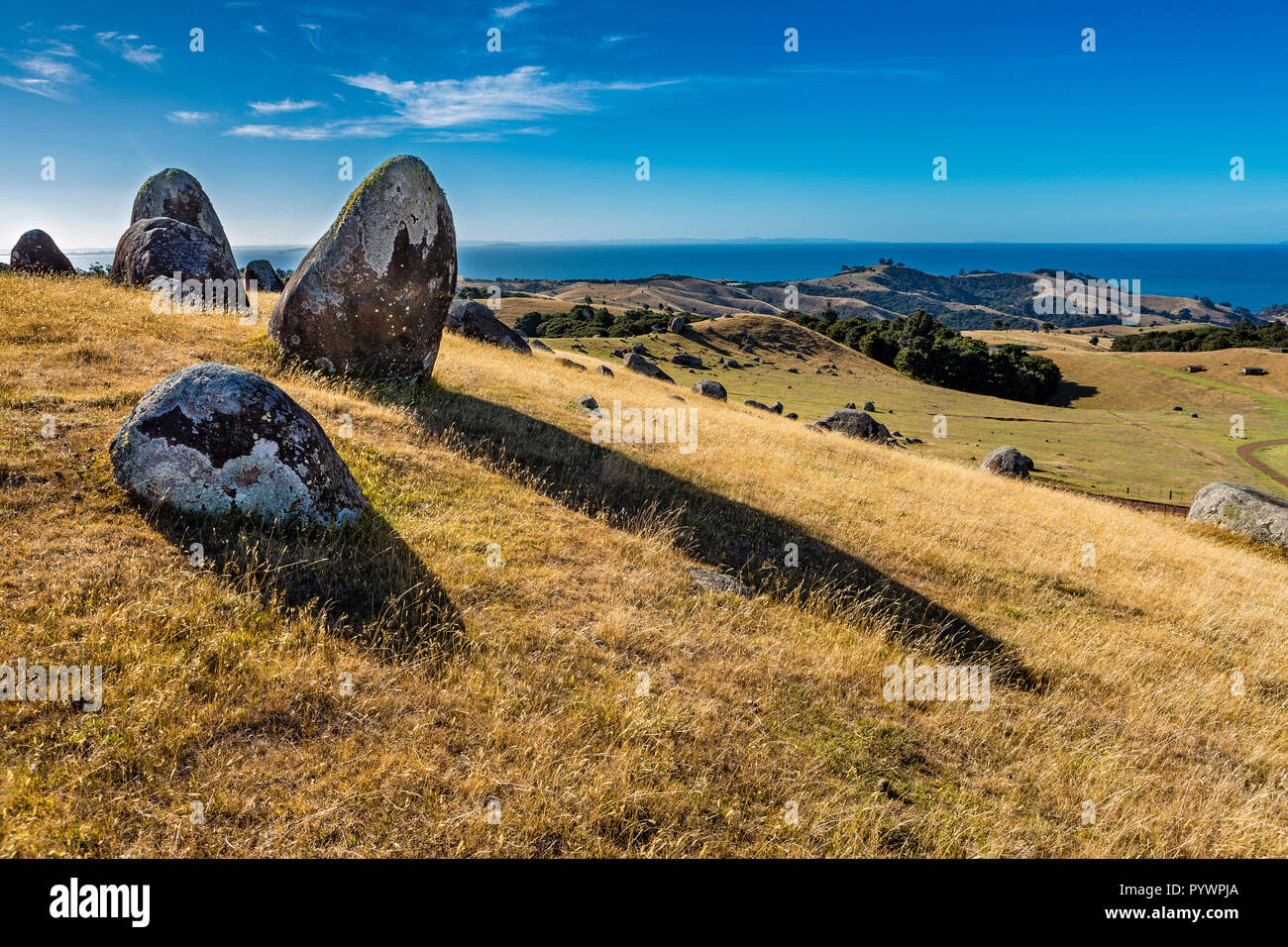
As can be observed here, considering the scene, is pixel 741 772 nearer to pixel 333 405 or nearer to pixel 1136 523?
pixel 333 405

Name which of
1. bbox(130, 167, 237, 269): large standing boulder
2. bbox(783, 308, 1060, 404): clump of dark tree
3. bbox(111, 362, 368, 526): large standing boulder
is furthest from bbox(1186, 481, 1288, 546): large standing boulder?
bbox(783, 308, 1060, 404): clump of dark tree

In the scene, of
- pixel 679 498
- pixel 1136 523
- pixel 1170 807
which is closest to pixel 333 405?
pixel 679 498

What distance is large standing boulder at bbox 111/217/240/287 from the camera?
21531 mm

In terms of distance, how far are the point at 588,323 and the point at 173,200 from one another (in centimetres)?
8836

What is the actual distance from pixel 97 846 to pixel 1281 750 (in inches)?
489

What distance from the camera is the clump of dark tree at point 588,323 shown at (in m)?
98.8

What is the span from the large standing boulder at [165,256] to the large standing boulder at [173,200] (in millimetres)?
4828

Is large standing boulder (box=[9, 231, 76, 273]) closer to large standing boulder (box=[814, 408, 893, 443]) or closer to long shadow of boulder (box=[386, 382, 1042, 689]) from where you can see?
long shadow of boulder (box=[386, 382, 1042, 689])

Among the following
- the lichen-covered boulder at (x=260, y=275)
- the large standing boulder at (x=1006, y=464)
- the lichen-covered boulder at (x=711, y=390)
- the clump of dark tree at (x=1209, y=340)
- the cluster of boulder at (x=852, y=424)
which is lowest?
the large standing boulder at (x=1006, y=464)

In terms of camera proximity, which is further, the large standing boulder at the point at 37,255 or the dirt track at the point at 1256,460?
the dirt track at the point at 1256,460

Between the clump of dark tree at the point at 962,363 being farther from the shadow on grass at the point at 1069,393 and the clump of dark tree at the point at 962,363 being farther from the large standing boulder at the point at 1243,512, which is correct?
the large standing boulder at the point at 1243,512

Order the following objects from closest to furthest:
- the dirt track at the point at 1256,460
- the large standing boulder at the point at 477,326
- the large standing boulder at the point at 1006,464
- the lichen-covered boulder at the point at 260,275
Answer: the large standing boulder at the point at 477,326, the large standing boulder at the point at 1006,464, the lichen-covered boulder at the point at 260,275, the dirt track at the point at 1256,460

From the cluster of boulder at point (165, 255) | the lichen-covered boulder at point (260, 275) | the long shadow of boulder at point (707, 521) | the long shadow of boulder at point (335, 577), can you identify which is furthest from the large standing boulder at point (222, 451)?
the lichen-covered boulder at point (260, 275)

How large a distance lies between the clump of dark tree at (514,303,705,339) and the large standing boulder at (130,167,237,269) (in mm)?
65542
